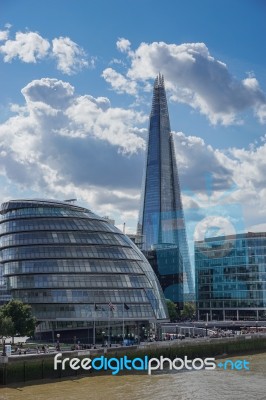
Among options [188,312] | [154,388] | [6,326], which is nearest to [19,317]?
[6,326]

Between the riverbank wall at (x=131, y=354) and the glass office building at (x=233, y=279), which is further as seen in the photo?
the glass office building at (x=233, y=279)

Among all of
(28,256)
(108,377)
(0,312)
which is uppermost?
(28,256)

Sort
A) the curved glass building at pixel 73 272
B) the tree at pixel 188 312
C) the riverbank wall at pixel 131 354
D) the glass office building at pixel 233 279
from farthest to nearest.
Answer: the tree at pixel 188 312, the glass office building at pixel 233 279, the curved glass building at pixel 73 272, the riverbank wall at pixel 131 354

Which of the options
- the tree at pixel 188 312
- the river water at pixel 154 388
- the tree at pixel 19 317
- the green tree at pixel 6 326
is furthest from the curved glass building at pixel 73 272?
the tree at pixel 188 312

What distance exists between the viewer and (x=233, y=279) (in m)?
164

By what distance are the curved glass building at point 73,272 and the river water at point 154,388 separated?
88.1ft

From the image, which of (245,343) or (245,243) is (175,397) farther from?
(245,243)

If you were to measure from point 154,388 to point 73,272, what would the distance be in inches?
1544

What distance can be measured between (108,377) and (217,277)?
11347 centimetres

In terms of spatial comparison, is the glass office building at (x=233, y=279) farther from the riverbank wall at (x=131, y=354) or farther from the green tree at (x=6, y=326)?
the green tree at (x=6, y=326)

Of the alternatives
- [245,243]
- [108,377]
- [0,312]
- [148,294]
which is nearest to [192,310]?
[245,243]

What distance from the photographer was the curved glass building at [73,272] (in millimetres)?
86688

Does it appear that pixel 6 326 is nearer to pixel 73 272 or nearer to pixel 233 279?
pixel 73 272

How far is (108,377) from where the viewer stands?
188ft
